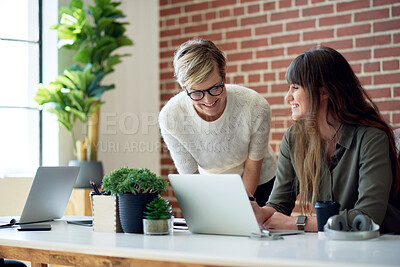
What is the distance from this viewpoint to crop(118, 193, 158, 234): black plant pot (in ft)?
5.98

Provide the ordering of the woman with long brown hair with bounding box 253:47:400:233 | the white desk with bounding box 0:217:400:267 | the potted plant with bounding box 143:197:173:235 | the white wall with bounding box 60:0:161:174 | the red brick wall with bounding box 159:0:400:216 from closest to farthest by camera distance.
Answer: the white desk with bounding box 0:217:400:267, the potted plant with bounding box 143:197:173:235, the woman with long brown hair with bounding box 253:47:400:233, the red brick wall with bounding box 159:0:400:216, the white wall with bounding box 60:0:161:174

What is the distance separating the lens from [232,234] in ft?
5.69

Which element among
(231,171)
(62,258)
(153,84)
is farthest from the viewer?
(153,84)

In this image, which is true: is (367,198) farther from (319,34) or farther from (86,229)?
(319,34)

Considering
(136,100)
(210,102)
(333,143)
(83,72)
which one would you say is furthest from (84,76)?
(333,143)

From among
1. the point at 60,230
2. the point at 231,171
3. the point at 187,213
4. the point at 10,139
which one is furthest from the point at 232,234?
the point at 10,139

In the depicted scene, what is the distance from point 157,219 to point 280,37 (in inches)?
96.0

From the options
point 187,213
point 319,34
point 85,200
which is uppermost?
point 319,34

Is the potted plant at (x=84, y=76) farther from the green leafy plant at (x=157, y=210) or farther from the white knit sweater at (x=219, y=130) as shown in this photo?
the green leafy plant at (x=157, y=210)

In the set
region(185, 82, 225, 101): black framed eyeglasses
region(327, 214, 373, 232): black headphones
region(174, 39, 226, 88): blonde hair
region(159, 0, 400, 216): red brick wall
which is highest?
region(159, 0, 400, 216): red brick wall

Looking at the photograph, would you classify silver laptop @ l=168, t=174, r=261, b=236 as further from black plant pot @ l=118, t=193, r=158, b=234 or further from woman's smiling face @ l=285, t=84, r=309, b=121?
woman's smiling face @ l=285, t=84, r=309, b=121

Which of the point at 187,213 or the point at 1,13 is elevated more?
the point at 1,13

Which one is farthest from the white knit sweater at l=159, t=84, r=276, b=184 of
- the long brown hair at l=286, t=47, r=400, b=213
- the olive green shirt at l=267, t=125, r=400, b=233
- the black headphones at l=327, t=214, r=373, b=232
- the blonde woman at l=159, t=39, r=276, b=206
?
the black headphones at l=327, t=214, r=373, b=232

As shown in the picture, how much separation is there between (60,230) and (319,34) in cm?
243
